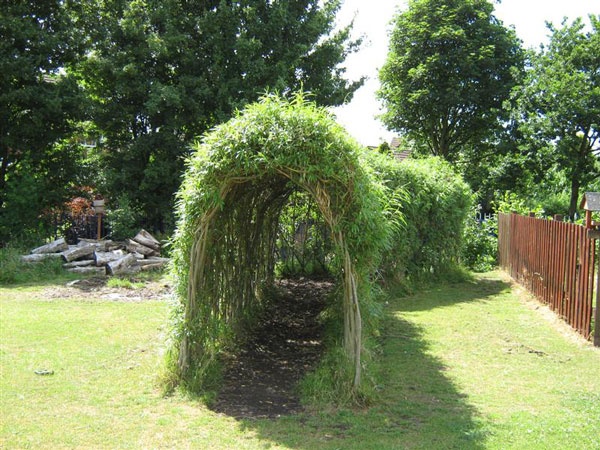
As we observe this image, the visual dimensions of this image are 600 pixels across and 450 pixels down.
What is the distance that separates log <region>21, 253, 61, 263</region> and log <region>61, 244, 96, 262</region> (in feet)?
0.67

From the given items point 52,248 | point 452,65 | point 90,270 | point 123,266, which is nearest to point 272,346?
point 123,266

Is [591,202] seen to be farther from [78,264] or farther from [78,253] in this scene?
[78,253]

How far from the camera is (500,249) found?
1603cm

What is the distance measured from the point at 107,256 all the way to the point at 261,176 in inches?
350

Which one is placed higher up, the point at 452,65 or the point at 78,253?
the point at 452,65

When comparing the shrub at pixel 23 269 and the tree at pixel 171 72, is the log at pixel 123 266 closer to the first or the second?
the shrub at pixel 23 269

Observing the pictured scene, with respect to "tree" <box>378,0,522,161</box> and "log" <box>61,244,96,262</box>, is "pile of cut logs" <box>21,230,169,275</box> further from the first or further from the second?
"tree" <box>378,0,522,161</box>

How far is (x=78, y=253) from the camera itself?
1356 centimetres

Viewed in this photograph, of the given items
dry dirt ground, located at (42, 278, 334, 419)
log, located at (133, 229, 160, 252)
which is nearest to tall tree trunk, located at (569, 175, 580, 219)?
dry dirt ground, located at (42, 278, 334, 419)

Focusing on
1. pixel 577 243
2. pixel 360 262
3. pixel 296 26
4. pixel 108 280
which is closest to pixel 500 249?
pixel 577 243

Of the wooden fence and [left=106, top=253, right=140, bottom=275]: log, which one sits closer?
the wooden fence

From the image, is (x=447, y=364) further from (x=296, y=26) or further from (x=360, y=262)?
(x=296, y=26)

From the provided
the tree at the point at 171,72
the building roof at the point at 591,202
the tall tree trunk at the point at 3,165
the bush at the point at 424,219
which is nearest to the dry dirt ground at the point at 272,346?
the bush at the point at 424,219

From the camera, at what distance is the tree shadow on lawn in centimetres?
438
